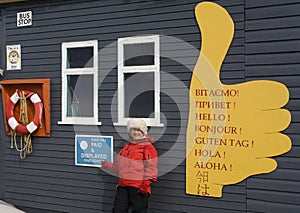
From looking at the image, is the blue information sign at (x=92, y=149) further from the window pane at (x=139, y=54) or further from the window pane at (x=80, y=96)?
the window pane at (x=139, y=54)

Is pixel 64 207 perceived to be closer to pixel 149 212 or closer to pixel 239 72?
pixel 149 212

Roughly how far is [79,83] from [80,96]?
175 millimetres

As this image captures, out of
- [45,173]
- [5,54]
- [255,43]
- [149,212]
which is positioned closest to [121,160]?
[149,212]

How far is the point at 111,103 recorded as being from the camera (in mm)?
5234

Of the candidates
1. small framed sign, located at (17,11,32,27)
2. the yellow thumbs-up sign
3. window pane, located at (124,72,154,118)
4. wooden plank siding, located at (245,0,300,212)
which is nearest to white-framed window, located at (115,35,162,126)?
window pane, located at (124,72,154,118)

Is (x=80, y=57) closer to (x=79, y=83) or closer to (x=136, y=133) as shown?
(x=79, y=83)

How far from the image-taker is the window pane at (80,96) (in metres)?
5.52

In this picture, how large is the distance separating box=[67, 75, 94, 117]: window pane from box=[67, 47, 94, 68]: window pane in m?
0.16

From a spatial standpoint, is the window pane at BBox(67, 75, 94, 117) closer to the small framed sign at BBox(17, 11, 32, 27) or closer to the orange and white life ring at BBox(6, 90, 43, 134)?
the orange and white life ring at BBox(6, 90, 43, 134)

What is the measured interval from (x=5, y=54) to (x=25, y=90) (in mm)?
712

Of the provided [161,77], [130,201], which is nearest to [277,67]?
[161,77]

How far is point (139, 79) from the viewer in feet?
16.7

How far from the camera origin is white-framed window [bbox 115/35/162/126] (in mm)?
4910

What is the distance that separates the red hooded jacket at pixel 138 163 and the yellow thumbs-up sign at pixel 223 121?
426 mm
